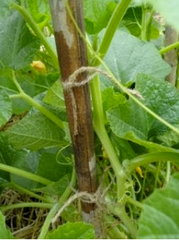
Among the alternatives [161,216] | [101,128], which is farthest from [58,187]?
[161,216]

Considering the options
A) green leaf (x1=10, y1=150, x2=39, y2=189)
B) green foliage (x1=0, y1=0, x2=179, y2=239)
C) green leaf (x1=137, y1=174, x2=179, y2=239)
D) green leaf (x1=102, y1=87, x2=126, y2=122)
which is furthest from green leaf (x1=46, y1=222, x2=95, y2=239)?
green leaf (x1=10, y1=150, x2=39, y2=189)

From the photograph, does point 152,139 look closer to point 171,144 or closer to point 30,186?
point 171,144

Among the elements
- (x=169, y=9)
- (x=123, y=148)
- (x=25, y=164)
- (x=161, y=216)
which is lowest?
(x=25, y=164)

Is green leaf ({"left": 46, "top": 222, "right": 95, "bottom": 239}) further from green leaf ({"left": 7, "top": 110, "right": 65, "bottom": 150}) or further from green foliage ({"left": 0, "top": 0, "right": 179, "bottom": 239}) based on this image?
green leaf ({"left": 7, "top": 110, "right": 65, "bottom": 150})

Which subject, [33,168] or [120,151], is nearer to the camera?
[120,151]

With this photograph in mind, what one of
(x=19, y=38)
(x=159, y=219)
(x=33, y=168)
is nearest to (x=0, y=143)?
(x=33, y=168)

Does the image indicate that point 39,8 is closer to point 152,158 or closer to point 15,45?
point 15,45

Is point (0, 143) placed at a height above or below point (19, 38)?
below
